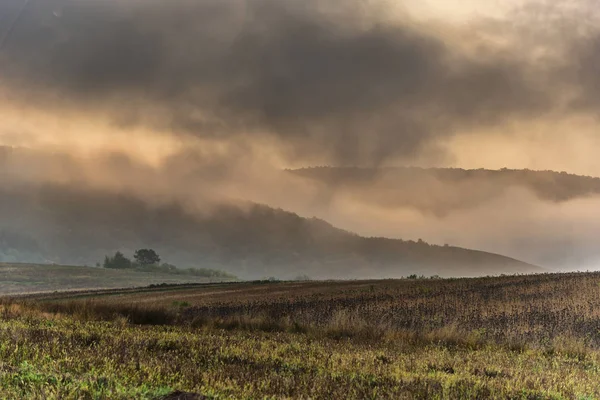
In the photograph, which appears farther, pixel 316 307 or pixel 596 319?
pixel 316 307

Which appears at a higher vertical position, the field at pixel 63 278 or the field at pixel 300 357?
the field at pixel 300 357

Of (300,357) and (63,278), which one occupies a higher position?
(300,357)

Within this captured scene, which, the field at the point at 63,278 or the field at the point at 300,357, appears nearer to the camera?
the field at the point at 300,357

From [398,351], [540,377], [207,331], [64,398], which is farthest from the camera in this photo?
[207,331]

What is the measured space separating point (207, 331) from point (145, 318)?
5.80 m

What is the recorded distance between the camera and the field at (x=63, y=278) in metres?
132

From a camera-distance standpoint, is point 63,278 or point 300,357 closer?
point 300,357

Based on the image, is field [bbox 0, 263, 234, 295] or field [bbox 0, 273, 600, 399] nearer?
field [bbox 0, 273, 600, 399]

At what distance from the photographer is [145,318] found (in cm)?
2566

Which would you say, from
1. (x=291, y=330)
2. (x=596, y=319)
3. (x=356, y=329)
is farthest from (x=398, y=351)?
(x=596, y=319)

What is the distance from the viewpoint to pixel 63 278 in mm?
147375

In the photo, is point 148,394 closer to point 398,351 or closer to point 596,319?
point 398,351

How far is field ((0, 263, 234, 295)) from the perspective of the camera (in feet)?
434

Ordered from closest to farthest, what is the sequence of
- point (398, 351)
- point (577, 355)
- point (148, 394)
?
1. point (148, 394)
2. point (398, 351)
3. point (577, 355)
